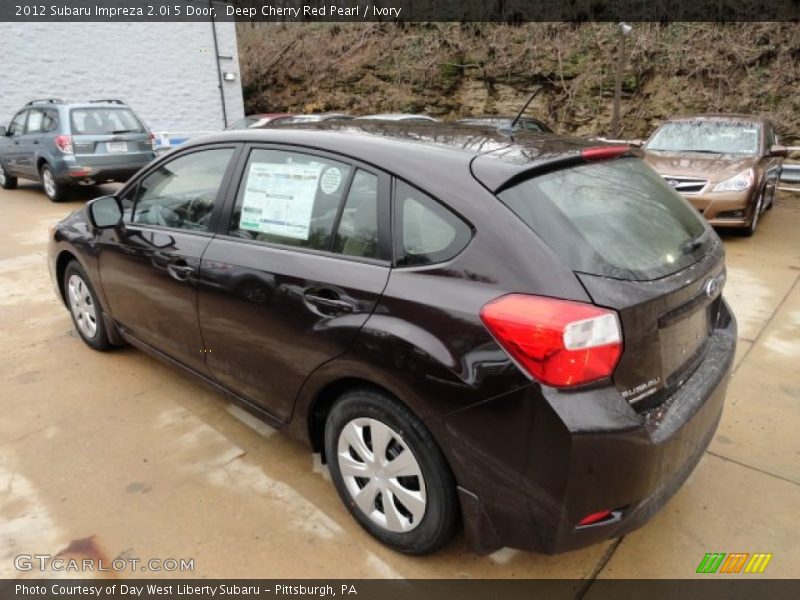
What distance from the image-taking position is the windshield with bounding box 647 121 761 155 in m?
7.52

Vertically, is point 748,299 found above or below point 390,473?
below

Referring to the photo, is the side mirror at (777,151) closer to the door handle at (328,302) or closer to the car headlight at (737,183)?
the car headlight at (737,183)

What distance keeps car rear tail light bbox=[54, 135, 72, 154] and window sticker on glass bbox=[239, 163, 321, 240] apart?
8.45 meters

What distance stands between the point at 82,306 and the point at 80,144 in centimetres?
678

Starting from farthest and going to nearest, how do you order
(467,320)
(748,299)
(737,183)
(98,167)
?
(98,167) → (737,183) → (748,299) → (467,320)

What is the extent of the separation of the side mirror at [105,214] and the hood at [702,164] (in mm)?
5749

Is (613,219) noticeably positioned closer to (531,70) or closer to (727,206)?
(727,206)

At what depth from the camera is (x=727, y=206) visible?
667 cm

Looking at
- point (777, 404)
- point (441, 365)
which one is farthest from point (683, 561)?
point (777, 404)

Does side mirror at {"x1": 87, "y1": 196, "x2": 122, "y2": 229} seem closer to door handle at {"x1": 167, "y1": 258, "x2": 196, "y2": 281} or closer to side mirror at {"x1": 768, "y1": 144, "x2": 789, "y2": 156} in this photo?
door handle at {"x1": 167, "y1": 258, "x2": 196, "y2": 281}

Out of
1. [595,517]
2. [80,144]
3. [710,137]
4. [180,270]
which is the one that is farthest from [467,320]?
[80,144]

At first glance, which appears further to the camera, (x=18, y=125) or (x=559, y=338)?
(x=18, y=125)

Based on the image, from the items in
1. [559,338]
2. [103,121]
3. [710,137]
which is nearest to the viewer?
[559,338]

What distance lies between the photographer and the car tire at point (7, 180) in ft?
37.6
